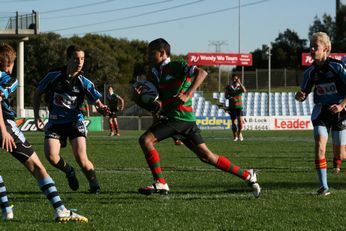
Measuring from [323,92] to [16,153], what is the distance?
4235 millimetres

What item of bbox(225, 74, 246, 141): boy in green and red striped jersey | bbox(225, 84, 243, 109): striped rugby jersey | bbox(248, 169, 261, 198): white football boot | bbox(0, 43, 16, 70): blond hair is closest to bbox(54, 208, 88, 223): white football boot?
bbox(0, 43, 16, 70): blond hair

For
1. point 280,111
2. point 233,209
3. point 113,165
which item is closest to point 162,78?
point 233,209

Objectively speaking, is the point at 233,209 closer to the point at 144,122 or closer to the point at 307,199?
the point at 307,199

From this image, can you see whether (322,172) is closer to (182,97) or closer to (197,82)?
(197,82)

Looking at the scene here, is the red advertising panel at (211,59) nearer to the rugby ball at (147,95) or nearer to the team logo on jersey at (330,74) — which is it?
the team logo on jersey at (330,74)

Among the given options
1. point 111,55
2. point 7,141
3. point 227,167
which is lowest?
point 227,167

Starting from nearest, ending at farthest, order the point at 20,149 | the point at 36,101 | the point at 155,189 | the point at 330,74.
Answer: the point at 20,149, the point at 155,189, the point at 330,74, the point at 36,101

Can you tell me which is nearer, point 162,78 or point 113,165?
point 162,78

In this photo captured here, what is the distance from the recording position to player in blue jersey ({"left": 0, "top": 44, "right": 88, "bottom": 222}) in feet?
22.9

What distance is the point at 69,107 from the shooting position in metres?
9.63

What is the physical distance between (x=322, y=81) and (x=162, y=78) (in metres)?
2.13

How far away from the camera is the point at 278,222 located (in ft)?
23.1

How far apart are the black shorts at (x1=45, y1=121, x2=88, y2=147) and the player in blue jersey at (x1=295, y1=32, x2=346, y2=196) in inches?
108

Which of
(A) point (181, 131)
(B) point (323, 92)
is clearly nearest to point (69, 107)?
(A) point (181, 131)
